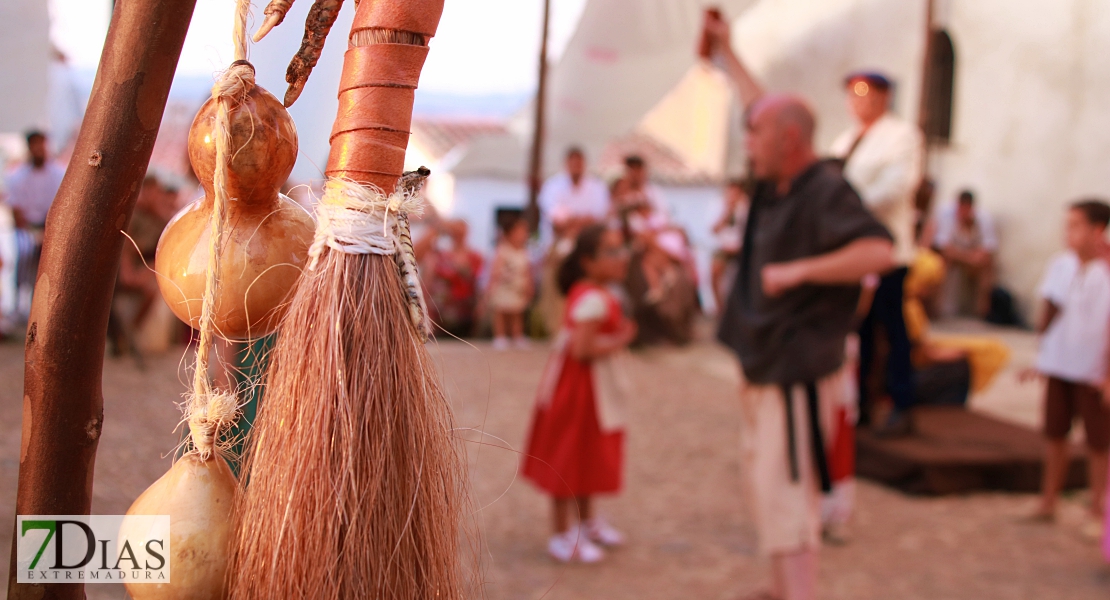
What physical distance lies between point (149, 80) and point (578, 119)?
8364 millimetres

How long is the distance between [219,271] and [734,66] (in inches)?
112

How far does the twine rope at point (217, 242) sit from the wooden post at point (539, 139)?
8554mm

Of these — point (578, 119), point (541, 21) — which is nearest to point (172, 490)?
point (578, 119)

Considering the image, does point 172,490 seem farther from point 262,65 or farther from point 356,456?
point 262,65

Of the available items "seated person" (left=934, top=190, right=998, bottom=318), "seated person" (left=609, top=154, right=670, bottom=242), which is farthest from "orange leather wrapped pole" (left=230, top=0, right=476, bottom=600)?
"seated person" (left=934, top=190, right=998, bottom=318)

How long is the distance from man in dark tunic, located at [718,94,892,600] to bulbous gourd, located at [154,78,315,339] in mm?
2004

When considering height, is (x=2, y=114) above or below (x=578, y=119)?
below

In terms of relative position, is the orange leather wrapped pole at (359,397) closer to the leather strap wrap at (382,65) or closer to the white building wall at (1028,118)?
the leather strap wrap at (382,65)

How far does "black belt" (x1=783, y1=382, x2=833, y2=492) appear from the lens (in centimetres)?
262

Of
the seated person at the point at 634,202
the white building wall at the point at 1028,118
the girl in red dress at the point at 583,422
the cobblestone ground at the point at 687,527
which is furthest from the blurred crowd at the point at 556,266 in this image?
the girl in red dress at the point at 583,422

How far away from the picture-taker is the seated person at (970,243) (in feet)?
35.7

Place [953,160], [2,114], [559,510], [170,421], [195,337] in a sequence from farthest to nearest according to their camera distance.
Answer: [953,160] → [170,421] → [559,510] → [2,114] → [195,337]

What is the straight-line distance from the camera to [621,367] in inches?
148

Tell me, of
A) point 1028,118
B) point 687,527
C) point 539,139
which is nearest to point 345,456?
point 687,527
